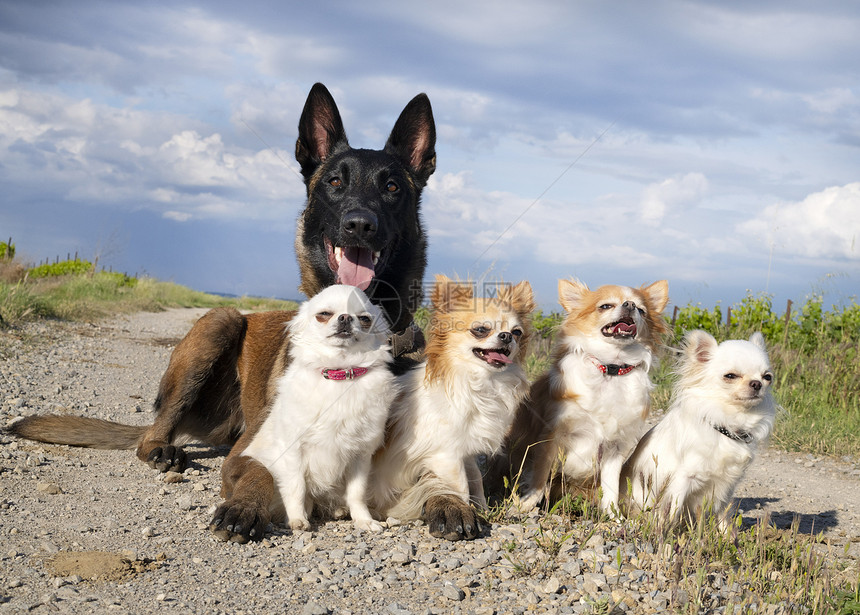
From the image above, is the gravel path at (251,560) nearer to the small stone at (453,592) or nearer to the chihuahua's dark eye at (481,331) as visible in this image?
the small stone at (453,592)

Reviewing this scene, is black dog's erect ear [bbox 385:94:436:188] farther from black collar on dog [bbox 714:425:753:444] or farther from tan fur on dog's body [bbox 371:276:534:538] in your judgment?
black collar on dog [bbox 714:425:753:444]

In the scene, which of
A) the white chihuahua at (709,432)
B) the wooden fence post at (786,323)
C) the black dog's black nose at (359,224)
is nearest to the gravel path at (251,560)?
the white chihuahua at (709,432)

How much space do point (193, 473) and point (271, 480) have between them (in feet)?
4.65

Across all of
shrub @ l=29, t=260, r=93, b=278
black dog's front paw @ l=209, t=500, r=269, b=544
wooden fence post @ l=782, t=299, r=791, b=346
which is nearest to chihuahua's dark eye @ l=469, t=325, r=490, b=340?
black dog's front paw @ l=209, t=500, r=269, b=544

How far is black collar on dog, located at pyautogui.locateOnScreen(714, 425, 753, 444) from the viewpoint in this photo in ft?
12.9

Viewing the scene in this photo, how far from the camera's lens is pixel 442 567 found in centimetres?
338

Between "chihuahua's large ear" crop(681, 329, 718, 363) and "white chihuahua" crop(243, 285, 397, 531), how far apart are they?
1723 millimetres

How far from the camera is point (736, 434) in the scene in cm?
393

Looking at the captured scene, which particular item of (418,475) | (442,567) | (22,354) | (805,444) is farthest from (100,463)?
(805,444)

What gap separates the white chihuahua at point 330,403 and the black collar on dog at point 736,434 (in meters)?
1.84

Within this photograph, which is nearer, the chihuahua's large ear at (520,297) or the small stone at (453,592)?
the small stone at (453,592)

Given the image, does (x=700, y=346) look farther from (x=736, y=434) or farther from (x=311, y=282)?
(x=311, y=282)

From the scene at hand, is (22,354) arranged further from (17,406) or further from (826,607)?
(826,607)

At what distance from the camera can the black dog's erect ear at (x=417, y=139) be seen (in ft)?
16.1
